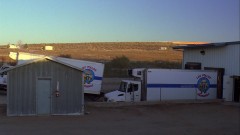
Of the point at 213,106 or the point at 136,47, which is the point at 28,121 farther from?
the point at 136,47

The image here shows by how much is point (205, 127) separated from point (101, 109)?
8.59m

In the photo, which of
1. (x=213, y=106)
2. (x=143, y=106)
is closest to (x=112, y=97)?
(x=143, y=106)

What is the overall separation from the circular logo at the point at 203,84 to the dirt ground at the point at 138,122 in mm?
3564

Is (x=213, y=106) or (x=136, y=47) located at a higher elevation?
(x=136, y=47)

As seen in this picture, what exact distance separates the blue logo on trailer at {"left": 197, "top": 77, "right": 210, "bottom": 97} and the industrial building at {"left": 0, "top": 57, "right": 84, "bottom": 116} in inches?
454

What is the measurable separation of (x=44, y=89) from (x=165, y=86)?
33.2 feet

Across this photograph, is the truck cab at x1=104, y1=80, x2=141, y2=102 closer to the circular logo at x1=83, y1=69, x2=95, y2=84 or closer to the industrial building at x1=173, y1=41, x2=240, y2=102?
Answer: the circular logo at x1=83, y1=69, x2=95, y2=84

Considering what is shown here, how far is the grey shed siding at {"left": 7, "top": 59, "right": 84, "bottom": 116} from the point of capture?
23.9m

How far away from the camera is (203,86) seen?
32.9 m

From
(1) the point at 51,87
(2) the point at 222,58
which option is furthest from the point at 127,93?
(2) the point at 222,58

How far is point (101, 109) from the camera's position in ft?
87.2

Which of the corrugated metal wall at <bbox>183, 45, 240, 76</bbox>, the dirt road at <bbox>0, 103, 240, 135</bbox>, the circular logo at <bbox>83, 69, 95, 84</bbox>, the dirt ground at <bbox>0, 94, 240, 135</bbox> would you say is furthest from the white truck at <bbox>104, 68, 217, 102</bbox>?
the circular logo at <bbox>83, 69, 95, 84</bbox>

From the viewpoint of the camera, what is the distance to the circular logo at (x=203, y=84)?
107ft

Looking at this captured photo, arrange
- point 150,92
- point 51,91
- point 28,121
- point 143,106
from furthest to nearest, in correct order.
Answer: point 150,92
point 143,106
point 51,91
point 28,121
